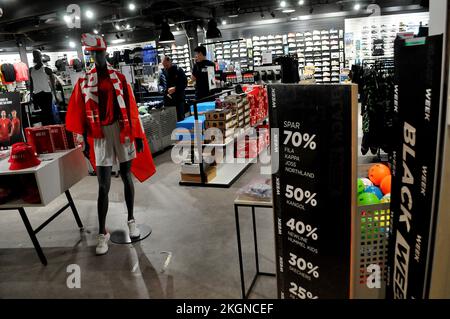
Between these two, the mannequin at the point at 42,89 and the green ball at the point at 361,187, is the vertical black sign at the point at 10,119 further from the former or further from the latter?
the mannequin at the point at 42,89

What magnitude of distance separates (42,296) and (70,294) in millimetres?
230

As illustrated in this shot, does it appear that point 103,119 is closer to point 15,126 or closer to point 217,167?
point 15,126

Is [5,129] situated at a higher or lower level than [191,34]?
lower

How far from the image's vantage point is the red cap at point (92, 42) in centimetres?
301

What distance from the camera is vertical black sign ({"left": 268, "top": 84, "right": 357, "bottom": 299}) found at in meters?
1.74

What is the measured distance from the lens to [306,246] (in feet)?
6.56

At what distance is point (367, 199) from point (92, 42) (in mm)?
2429

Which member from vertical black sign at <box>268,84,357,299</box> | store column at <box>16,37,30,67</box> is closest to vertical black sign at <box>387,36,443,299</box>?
vertical black sign at <box>268,84,357,299</box>

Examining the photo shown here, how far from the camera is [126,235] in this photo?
3.73 meters

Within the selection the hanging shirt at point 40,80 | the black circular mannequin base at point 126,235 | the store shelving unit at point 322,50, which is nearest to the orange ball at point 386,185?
Result: the black circular mannequin base at point 126,235

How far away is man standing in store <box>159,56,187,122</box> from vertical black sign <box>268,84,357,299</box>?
581cm

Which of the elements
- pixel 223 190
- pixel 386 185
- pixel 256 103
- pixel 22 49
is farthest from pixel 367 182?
pixel 22 49
